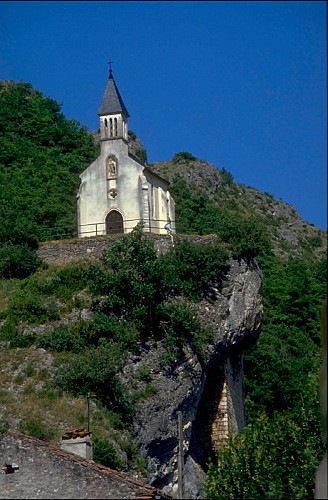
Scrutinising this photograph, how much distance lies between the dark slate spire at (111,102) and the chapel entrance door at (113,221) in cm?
462

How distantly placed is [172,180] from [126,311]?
→ 45.2m

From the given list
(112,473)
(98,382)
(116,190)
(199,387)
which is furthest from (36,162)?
(112,473)

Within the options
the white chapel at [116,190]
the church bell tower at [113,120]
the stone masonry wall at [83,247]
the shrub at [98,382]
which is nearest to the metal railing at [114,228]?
the white chapel at [116,190]

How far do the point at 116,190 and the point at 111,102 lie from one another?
14.4 feet

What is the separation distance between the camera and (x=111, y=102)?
171 ft

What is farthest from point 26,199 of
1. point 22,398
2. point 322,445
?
point 322,445

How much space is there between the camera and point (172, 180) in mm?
87938

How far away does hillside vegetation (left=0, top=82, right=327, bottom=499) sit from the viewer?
3484 centimetres

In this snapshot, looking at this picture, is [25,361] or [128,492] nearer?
[128,492]

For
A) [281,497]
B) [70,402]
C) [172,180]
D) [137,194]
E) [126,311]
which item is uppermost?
[172,180]

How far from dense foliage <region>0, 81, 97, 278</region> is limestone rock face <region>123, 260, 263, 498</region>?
9197 millimetres

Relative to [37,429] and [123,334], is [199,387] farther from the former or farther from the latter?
[37,429]

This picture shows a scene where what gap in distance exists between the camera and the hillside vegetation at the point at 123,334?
1372 inches

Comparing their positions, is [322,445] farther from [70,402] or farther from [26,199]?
[26,199]
